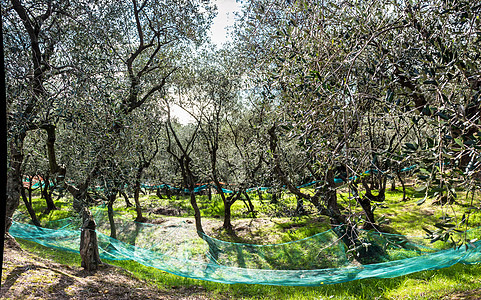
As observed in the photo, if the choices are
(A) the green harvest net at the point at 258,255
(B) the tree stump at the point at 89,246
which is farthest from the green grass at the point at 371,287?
(B) the tree stump at the point at 89,246

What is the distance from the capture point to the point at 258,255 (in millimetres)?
9000

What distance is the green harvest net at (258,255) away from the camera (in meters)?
6.03

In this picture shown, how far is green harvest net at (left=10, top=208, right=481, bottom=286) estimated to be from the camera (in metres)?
6.03

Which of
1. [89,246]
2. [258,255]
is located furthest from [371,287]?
[89,246]

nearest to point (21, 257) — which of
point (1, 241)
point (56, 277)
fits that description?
point (56, 277)

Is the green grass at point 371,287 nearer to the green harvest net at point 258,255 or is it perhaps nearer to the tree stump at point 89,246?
the green harvest net at point 258,255

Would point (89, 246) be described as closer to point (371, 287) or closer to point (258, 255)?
point (258, 255)

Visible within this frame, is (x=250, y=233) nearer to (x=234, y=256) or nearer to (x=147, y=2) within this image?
(x=234, y=256)

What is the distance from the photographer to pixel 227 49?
12.3 meters

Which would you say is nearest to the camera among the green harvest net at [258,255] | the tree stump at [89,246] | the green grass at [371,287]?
the green grass at [371,287]

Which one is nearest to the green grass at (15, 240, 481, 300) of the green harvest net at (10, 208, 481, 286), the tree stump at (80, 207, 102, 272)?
the green harvest net at (10, 208, 481, 286)

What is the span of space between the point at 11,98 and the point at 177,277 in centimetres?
560

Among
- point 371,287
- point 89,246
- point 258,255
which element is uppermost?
point 89,246

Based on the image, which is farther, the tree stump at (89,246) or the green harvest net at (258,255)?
the tree stump at (89,246)
